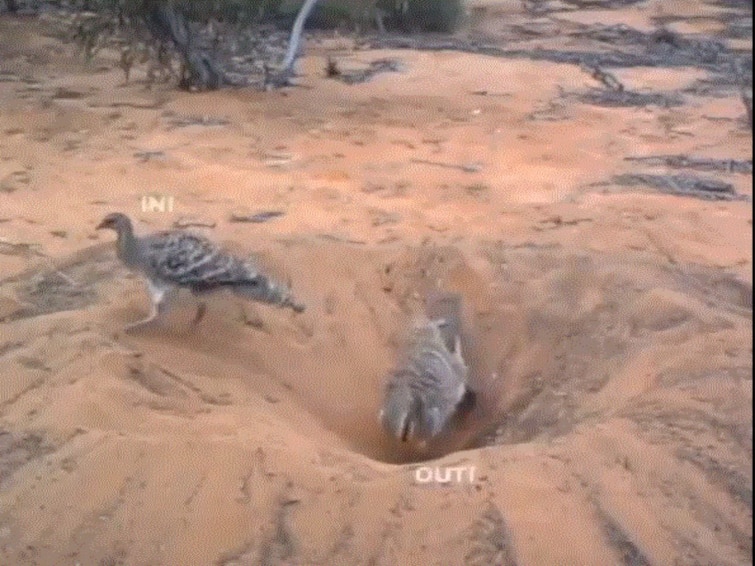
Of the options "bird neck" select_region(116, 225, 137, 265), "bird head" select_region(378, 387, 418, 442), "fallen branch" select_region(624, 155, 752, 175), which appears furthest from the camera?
"fallen branch" select_region(624, 155, 752, 175)

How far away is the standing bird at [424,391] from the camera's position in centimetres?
477

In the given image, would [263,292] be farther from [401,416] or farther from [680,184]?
[680,184]

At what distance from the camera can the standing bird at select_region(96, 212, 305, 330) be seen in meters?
5.27

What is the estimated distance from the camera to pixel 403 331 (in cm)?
550

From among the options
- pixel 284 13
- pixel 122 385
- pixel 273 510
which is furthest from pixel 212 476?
pixel 284 13

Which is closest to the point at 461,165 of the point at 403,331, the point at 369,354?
the point at 403,331

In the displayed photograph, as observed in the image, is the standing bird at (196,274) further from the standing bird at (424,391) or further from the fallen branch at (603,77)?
the fallen branch at (603,77)

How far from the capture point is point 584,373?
5.00m

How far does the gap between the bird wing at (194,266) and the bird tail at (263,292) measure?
0.01m

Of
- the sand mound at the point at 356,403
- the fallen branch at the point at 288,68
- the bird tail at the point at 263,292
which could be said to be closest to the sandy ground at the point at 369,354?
the sand mound at the point at 356,403

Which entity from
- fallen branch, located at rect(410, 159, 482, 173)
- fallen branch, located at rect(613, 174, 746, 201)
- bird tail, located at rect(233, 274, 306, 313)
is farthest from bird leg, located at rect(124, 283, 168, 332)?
fallen branch, located at rect(410, 159, 482, 173)

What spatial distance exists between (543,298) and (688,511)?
1.83 metres

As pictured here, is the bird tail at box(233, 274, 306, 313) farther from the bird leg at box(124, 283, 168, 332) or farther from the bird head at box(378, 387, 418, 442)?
the bird head at box(378, 387, 418, 442)

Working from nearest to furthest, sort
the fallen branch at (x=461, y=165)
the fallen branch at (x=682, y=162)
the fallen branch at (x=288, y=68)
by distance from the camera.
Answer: the fallen branch at (x=682, y=162), the fallen branch at (x=461, y=165), the fallen branch at (x=288, y=68)
